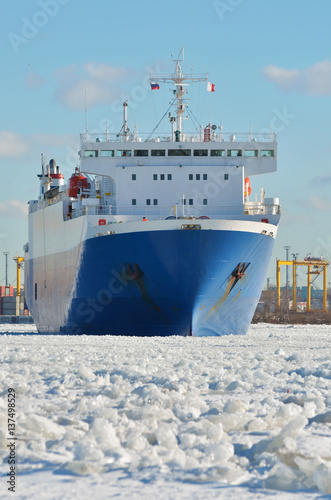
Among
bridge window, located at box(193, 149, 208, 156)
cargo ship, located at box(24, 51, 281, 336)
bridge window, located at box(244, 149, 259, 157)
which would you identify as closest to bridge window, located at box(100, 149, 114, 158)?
cargo ship, located at box(24, 51, 281, 336)

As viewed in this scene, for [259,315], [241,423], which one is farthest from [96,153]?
[259,315]

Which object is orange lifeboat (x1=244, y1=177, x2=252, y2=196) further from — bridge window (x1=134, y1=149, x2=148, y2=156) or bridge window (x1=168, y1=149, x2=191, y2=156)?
bridge window (x1=134, y1=149, x2=148, y2=156)

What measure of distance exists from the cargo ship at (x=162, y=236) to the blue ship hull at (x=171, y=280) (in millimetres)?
35

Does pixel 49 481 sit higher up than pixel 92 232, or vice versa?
pixel 92 232

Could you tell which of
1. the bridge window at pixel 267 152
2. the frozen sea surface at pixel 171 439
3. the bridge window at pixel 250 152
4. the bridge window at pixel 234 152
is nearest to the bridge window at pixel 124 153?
the bridge window at pixel 234 152

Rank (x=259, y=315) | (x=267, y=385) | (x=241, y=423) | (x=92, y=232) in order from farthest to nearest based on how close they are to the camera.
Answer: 1. (x=259, y=315)
2. (x=92, y=232)
3. (x=267, y=385)
4. (x=241, y=423)

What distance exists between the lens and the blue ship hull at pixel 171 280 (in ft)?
78.4

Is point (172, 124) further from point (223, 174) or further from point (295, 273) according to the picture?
point (295, 273)

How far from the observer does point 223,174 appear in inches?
1150

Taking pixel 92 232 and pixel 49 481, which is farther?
pixel 92 232

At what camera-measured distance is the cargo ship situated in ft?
78.9

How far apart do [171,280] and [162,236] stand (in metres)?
1.41

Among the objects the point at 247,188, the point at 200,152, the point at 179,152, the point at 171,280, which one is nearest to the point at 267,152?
the point at 247,188

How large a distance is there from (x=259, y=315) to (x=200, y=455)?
65112 mm
